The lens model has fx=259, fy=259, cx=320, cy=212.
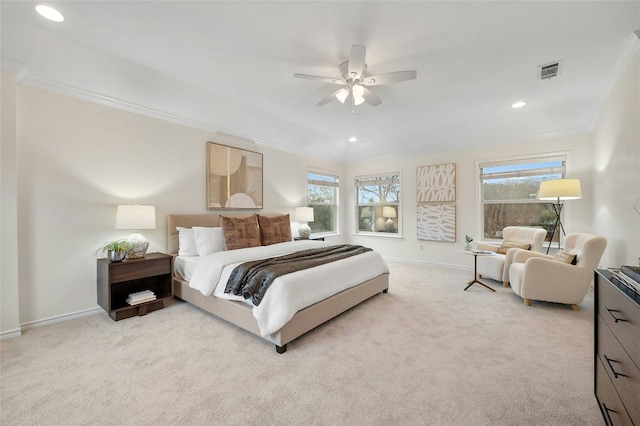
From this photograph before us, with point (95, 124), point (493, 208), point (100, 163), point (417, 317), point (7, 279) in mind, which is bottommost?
point (417, 317)

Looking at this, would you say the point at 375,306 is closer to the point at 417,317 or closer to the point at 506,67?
the point at 417,317

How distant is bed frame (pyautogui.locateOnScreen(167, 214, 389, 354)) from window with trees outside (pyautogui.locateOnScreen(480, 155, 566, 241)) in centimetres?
290

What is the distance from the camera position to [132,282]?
127 inches

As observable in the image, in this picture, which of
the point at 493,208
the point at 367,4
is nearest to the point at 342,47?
the point at 367,4

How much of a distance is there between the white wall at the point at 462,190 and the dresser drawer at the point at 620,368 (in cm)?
374

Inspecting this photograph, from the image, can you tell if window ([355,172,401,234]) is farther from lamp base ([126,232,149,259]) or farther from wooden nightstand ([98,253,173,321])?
lamp base ([126,232,149,259])

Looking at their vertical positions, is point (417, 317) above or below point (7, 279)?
below

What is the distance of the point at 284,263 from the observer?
8.98 feet

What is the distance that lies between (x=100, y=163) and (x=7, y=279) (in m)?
1.39

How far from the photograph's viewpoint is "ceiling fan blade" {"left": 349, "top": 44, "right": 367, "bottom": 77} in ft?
7.06

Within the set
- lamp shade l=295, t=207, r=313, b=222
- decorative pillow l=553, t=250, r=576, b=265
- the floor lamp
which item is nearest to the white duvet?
Result: lamp shade l=295, t=207, r=313, b=222

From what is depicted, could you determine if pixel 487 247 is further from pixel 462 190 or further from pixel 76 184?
pixel 76 184

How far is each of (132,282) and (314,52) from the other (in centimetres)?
341

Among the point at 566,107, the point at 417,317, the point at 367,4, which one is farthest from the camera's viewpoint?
the point at 566,107
